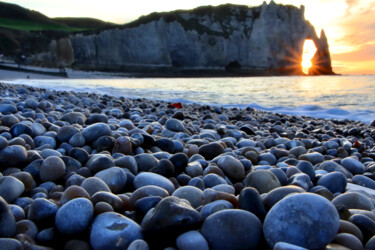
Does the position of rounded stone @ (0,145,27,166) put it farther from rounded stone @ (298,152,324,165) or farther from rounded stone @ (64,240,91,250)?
rounded stone @ (298,152,324,165)

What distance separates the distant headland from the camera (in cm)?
3819

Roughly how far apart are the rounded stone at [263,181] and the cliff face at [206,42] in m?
36.1

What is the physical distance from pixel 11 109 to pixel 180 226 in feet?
8.11

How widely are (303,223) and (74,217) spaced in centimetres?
63

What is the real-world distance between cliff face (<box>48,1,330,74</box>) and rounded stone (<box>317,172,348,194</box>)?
36151 millimetres

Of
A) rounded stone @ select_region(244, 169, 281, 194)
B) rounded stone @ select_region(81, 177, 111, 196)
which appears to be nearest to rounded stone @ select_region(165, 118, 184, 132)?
rounded stone @ select_region(244, 169, 281, 194)

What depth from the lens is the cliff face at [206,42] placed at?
1529 inches

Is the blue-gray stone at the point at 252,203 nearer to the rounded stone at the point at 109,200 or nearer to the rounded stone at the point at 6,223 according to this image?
the rounded stone at the point at 109,200

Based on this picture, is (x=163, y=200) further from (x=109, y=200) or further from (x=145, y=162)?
(x=145, y=162)

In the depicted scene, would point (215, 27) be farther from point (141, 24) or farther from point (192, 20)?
point (141, 24)

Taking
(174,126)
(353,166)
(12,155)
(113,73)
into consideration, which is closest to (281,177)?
(353,166)

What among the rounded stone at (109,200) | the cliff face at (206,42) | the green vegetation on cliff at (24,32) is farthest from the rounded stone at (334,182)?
the green vegetation on cliff at (24,32)

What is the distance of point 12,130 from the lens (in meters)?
1.99

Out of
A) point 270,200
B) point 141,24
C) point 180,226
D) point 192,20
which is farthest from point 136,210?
point 192,20
